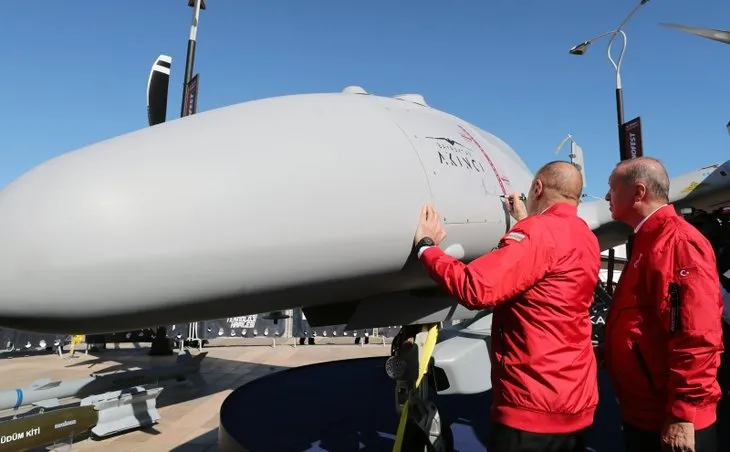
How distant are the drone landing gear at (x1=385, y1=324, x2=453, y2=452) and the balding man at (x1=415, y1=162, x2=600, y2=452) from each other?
105cm

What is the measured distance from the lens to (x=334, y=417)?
5.22 m

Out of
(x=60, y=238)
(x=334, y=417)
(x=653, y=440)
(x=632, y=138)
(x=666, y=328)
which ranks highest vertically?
(x=632, y=138)

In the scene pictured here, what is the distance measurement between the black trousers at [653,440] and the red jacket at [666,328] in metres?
0.03

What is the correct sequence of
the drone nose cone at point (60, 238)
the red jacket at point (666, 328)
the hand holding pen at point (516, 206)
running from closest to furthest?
the drone nose cone at point (60, 238) → the red jacket at point (666, 328) → the hand holding pen at point (516, 206)

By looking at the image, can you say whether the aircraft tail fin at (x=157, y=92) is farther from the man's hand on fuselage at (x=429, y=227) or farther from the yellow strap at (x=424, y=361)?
the man's hand on fuselage at (x=429, y=227)

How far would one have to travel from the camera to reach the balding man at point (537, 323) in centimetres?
194

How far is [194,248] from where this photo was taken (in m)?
1.69

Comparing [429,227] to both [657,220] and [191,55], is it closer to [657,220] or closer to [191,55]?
[657,220]

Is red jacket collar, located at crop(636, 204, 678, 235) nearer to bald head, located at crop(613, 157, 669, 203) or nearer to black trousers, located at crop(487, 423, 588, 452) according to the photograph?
bald head, located at crop(613, 157, 669, 203)

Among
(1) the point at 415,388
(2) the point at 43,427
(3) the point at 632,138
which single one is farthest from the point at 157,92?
(3) the point at 632,138

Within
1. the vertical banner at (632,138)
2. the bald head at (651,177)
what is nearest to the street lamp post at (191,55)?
the bald head at (651,177)

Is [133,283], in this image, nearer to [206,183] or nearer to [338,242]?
[206,183]

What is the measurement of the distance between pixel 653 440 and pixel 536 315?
807 millimetres

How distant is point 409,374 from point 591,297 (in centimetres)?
145
